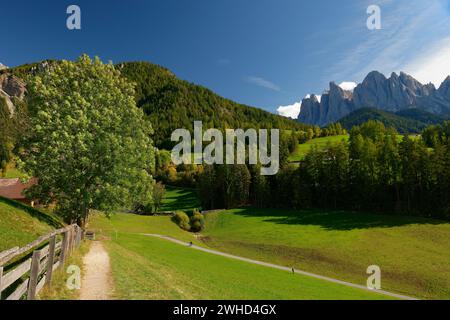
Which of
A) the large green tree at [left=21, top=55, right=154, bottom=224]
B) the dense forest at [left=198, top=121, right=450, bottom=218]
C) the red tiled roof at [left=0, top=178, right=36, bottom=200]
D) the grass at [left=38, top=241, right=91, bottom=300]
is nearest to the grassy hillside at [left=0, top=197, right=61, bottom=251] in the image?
the large green tree at [left=21, top=55, right=154, bottom=224]

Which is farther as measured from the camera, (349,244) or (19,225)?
(349,244)

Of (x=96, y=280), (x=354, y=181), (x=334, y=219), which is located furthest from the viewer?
(x=354, y=181)

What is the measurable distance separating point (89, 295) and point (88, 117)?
1997 centimetres

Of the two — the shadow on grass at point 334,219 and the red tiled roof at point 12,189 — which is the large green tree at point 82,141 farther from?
the shadow on grass at point 334,219

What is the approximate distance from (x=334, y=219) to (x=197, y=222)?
125 feet

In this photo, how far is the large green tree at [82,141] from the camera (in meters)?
26.6

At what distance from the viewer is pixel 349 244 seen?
195ft

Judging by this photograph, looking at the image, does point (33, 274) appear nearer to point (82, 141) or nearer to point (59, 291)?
point (59, 291)

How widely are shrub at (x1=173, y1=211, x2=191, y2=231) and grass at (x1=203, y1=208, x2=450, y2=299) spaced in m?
6.15

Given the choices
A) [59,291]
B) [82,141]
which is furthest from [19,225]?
→ [59,291]

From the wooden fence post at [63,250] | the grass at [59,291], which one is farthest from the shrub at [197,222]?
the grass at [59,291]

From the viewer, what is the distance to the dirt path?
42.5ft

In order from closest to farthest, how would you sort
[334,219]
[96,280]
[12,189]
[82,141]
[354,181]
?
[96,280], [82,141], [12,189], [334,219], [354,181]
